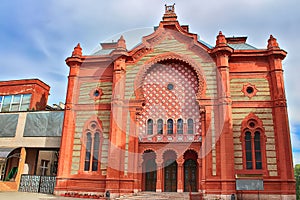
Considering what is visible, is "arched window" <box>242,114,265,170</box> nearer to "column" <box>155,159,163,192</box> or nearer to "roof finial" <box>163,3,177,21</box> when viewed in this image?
"column" <box>155,159,163,192</box>

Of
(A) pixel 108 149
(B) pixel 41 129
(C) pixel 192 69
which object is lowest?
(A) pixel 108 149

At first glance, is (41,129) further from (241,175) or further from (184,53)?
(241,175)

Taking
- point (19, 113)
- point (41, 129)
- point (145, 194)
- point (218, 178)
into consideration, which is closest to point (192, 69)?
point (218, 178)

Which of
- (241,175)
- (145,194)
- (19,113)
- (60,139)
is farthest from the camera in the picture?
(19,113)

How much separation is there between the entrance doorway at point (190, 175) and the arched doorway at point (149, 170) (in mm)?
2558

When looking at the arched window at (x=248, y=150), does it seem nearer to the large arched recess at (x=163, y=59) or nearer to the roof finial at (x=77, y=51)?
the large arched recess at (x=163, y=59)

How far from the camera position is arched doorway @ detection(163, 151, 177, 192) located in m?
22.5

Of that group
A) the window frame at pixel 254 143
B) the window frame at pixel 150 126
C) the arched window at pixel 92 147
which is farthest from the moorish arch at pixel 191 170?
the arched window at pixel 92 147

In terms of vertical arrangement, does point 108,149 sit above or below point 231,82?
below

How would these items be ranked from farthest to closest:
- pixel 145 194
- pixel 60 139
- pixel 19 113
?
1. pixel 19 113
2. pixel 60 139
3. pixel 145 194

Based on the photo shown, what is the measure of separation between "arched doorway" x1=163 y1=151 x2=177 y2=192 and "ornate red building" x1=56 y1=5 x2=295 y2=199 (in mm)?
80

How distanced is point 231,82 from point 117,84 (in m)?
9.61

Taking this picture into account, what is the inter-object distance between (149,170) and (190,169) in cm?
339

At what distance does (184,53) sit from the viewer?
958 inches
